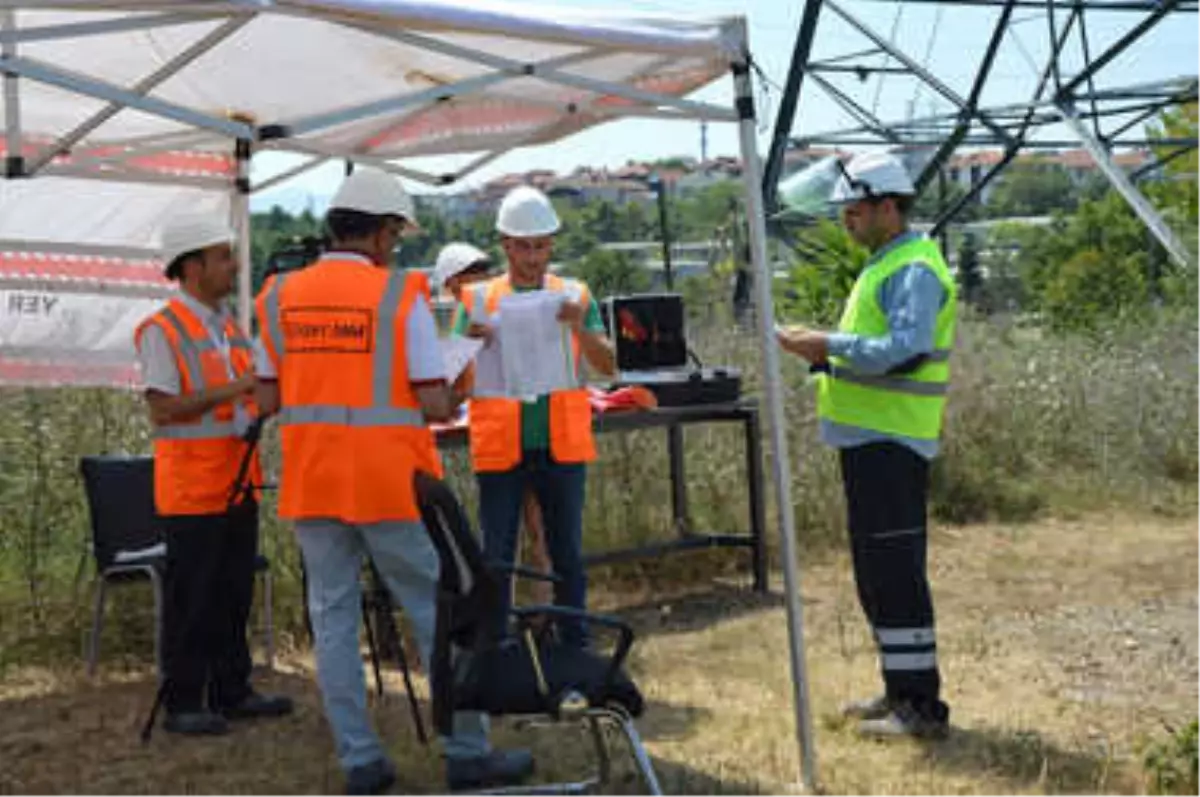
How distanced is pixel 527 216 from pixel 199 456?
140cm

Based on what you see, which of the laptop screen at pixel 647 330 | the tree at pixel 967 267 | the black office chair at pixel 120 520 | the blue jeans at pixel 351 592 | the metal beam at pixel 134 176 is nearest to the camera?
the blue jeans at pixel 351 592

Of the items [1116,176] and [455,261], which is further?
[1116,176]

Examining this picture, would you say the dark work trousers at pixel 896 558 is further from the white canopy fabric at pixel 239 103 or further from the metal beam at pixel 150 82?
the metal beam at pixel 150 82

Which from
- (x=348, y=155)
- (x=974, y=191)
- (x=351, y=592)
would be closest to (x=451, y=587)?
(x=351, y=592)

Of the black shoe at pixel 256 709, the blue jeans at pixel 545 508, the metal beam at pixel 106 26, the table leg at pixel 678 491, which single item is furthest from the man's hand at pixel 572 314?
the table leg at pixel 678 491

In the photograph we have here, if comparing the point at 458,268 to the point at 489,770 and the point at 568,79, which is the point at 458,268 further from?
the point at 489,770

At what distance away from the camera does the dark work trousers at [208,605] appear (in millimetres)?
5996

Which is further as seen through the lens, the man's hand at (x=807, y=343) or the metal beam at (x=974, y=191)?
the metal beam at (x=974, y=191)

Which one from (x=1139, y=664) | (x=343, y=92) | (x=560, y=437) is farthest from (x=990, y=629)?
(x=343, y=92)

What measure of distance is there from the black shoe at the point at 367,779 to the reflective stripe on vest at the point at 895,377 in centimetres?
186

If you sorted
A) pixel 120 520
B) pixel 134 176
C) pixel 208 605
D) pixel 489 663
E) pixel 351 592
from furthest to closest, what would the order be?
pixel 134 176 → pixel 120 520 → pixel 208 605 → pixel 351 592 → pixel 489 663

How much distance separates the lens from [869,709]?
234 inches

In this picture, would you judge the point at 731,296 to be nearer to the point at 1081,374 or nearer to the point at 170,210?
the point at 1081,374

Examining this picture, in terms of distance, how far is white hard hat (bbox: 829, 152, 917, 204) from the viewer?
5.58 metres
